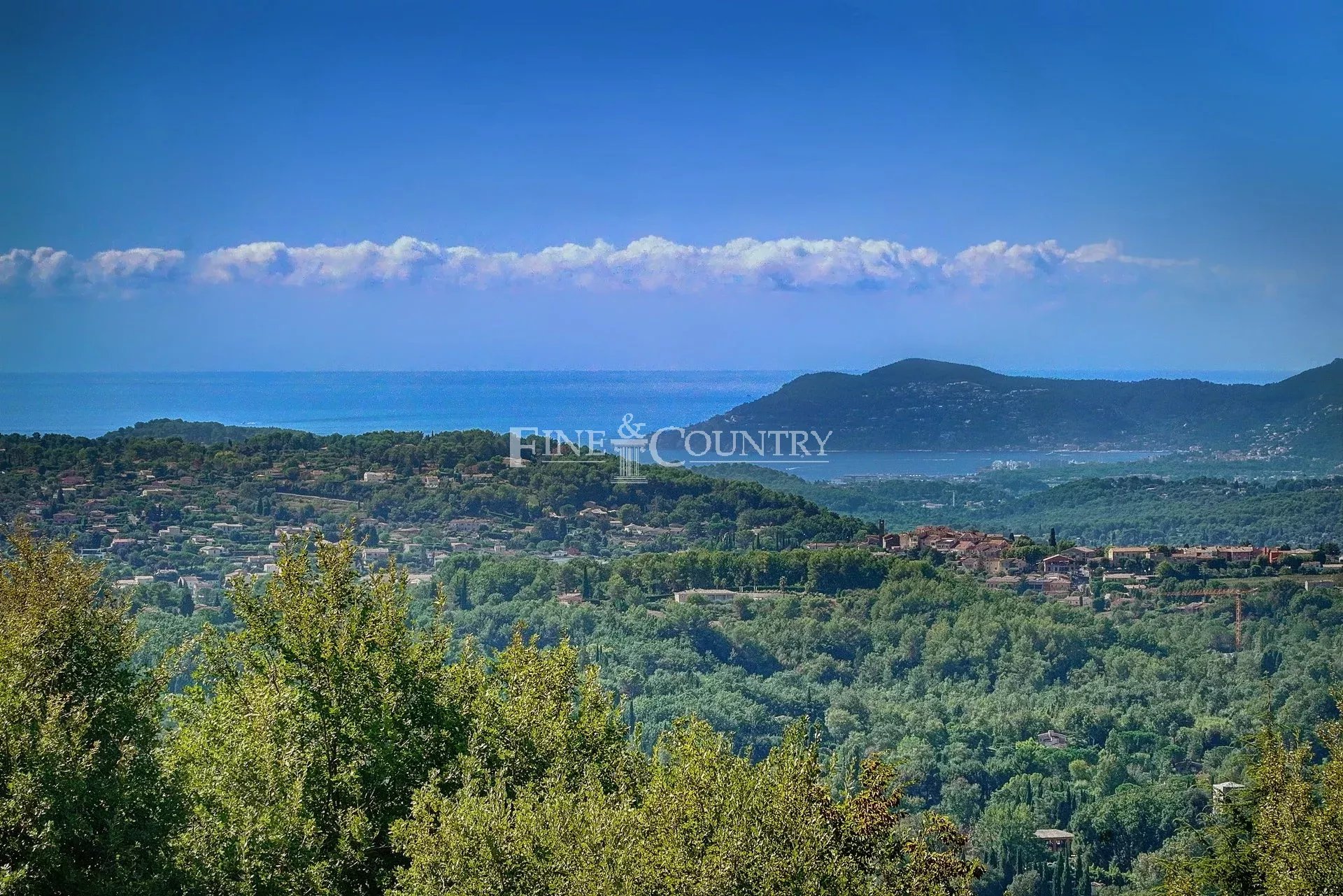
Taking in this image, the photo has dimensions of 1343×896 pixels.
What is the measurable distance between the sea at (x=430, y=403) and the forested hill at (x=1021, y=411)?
1.59 m

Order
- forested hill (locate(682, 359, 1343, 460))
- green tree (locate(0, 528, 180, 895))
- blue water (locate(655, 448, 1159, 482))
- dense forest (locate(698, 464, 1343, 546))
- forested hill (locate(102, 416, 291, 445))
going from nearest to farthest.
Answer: green tree (locate(0, 528, 180, 895)), dense forest (locate(698, 464, 1343, 546)), forested hill (locate(102, 416, 291, 445)), blue water (locate(655, 448, 1159, 482)), forested hill (locate(682, 359, 1343, 460))

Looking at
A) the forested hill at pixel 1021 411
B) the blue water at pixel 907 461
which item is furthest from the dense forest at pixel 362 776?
the forested hill at pixel 1021 411

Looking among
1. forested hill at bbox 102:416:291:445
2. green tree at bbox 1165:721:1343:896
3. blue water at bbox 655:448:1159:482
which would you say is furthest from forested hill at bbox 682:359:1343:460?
green tree at bbox 1165:721:1343:896

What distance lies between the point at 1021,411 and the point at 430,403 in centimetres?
3639

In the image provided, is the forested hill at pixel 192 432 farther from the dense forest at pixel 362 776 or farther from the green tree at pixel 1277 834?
the green tree at pixel 1277 834

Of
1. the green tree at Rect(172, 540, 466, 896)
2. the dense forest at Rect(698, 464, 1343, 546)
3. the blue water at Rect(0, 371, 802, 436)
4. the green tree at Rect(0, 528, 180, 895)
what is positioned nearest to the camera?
the green tree at Rect(0, 528, 180, 895)

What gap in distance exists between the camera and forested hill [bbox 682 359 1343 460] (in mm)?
64250

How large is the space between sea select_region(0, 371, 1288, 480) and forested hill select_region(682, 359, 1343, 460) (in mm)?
1592

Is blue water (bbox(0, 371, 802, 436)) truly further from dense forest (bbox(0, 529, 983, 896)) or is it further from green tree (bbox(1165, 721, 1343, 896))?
green tree (bbox(1165, 721, 1343, 896))

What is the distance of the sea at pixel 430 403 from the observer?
58.6 meters

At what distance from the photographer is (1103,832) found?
17.8m

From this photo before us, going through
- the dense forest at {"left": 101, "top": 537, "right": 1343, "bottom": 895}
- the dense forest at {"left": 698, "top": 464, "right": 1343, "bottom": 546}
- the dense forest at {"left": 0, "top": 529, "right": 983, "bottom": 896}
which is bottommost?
the dense forest at {"left": 101, "top": 537, "right": 1343, "bottom": 895}

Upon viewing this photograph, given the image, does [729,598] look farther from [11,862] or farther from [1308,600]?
[11,862]

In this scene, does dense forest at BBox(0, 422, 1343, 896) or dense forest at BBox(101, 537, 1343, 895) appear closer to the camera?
dense forest at BBox(0, 422, 1343, 896)
